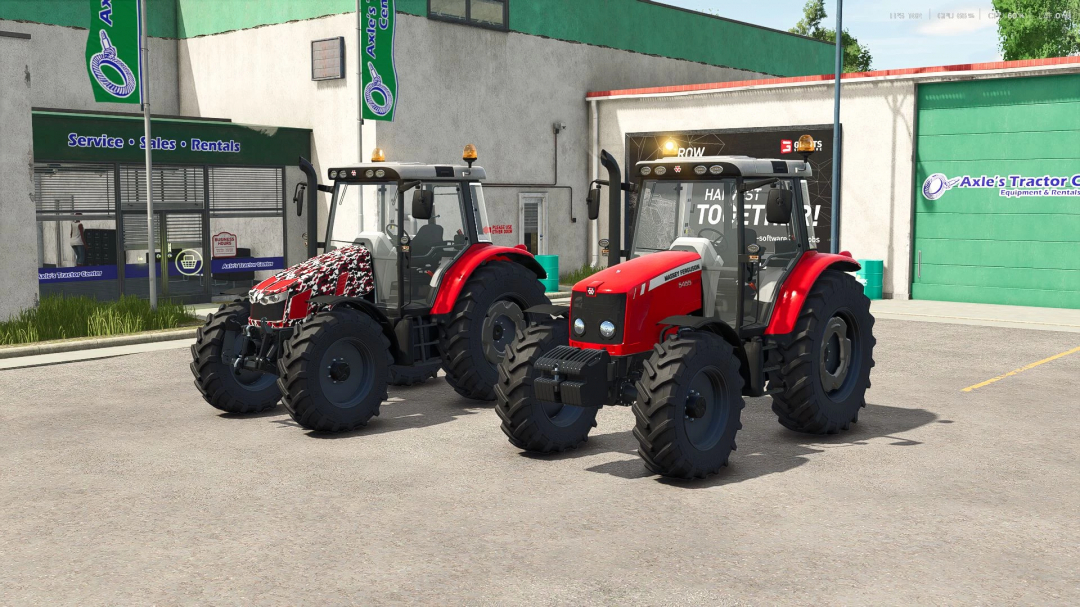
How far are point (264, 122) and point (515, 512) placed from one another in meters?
20.3

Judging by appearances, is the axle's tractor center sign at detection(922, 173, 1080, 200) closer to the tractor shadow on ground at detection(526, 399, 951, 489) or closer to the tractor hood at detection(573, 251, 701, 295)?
the tractor shadow on ground at detection(526, 399, 951, 489)

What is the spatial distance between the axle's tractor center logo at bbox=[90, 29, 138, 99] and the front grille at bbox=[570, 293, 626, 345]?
1293 centimetres

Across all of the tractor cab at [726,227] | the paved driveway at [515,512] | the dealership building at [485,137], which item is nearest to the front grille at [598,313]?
the tractor cab at [726,227]

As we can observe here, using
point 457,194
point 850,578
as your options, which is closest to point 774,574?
point 850,578

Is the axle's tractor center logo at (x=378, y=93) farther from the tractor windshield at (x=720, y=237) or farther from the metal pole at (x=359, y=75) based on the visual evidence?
the tractor windshield at (x=720, y=237)

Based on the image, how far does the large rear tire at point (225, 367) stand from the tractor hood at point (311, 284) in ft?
1.53

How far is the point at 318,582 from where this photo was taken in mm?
6441

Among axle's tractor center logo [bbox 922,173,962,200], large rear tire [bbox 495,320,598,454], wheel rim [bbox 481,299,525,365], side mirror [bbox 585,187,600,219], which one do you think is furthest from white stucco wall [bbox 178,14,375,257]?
large rear tire [bbox 495,320,598,454]

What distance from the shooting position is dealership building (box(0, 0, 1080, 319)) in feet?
69.5

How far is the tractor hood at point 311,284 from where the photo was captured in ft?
35.1

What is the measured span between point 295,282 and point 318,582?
16.1 ft

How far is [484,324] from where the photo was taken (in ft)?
39.4

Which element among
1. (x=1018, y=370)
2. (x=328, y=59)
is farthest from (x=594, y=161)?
(x=1018, y=370)

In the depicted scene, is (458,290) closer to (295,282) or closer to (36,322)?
(295,282)
